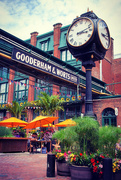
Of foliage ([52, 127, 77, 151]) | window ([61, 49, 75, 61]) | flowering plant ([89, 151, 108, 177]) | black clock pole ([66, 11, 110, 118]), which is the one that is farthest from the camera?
window ([61, 49, 75, 61])

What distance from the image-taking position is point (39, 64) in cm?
1203

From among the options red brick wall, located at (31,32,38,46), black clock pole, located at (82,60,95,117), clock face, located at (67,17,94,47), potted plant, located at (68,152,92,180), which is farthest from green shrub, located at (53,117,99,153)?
red brick wall, located at (31,32,38,46)

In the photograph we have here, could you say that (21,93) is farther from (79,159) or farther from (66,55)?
(79,159)

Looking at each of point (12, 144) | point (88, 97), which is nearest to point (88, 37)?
point (88, 97)

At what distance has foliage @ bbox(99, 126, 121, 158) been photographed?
605 centimetres

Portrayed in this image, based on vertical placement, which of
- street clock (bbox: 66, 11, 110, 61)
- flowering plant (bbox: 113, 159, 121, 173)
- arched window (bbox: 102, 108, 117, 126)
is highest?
street clock (bbox: 66, 11, 110, 61)

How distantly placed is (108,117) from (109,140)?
15963 millimetres

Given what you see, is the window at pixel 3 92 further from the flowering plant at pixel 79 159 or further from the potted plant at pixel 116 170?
the potted plant at pixel 116 170

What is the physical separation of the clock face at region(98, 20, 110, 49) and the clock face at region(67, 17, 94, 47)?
19.1 inches

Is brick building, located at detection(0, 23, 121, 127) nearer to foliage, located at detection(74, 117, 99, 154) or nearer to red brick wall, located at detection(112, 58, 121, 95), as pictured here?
red brick wall, located at detection(112, 58, 121, 95)

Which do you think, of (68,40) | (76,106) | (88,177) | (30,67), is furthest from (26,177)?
(76,106)

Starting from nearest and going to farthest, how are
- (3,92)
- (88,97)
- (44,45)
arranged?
(88,97)
(44,45)
(3,92)

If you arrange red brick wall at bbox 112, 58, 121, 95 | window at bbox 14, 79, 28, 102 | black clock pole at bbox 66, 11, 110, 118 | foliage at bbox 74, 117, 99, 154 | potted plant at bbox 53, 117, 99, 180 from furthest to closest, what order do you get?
red brick wall at bbox 112, 58, 121, 95 < window at bbox 14, 79, 28, 102 < black clock pole at bbox 66, 11, 110, 118 < foliage at bbox 74, 117, 99, 154 < potted plant at bbox 53, 117, 99, 180

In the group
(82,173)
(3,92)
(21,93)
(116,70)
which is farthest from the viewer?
(3,92)
